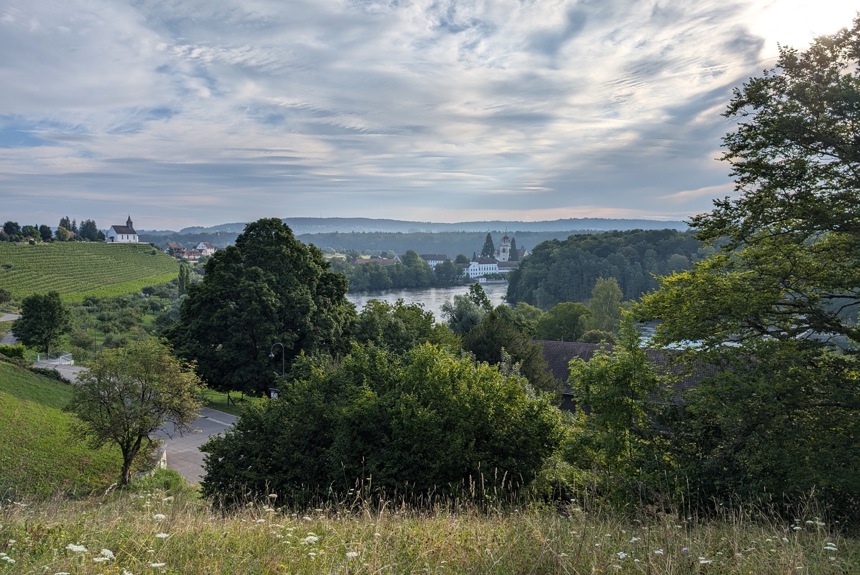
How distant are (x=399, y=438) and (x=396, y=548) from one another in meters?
6.93

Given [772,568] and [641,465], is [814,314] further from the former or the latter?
[772,568]

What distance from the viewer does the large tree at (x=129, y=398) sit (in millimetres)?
17484

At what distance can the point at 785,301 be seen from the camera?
38.7ft

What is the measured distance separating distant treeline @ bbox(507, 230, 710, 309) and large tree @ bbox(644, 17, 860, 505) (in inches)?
3075

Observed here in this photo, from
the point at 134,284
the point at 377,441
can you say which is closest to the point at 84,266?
the point at 134,284

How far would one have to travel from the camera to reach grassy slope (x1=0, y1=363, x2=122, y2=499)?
16406mm

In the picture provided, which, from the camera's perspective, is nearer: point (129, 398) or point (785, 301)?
point (785, 301)

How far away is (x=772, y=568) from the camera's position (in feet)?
13.4

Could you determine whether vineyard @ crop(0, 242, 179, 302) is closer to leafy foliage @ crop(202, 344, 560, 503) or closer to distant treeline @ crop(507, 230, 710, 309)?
distant treeline @ crop(507, 230, 710, 309)

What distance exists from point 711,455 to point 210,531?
9048mm

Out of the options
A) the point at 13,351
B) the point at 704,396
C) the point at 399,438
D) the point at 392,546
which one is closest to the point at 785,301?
the point at 704,396

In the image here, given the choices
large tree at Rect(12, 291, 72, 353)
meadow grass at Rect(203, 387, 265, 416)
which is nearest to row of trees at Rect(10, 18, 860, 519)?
meadow grass at Rect(203, 387, 265, 416)

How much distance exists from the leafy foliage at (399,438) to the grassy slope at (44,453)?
5.82 m

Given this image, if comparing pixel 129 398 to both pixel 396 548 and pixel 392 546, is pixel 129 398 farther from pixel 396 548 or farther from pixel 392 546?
pixel 396 548
